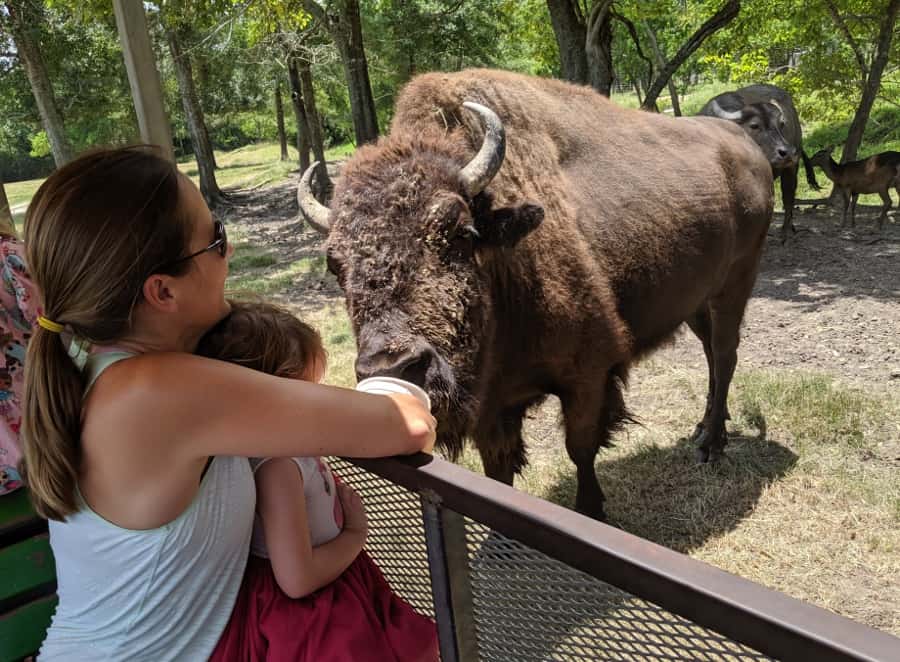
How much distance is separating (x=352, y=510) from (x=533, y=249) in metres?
2.32

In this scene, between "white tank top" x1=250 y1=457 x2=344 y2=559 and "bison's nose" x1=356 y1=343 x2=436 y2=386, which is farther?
"bison's nose" x1=356 y1=343 x2=436 y2=386

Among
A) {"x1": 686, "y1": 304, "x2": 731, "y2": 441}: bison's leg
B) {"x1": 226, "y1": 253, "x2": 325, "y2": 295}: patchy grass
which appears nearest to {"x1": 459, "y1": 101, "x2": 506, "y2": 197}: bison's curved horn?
{"x1": 686, "y1": 304, "x2": 731, "y2": 441}: bison's leg

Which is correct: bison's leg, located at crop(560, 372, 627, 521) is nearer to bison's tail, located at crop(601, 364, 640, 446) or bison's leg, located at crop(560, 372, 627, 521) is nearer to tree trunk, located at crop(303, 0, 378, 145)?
bison's tail, located at crop(601, 364, 640, 446)

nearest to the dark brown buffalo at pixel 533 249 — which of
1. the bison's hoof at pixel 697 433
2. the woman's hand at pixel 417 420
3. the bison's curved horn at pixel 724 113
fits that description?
the bison's hoof at pixel 697 433

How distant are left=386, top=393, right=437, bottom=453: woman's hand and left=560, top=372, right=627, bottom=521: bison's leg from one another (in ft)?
8.62

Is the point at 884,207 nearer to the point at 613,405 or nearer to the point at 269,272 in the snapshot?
the point at 613,405

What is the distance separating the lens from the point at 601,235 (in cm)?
419

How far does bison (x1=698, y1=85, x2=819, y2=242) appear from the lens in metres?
10.8

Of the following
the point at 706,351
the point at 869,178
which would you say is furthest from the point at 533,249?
the point at 869,178

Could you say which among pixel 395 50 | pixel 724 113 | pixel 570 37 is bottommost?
pixel 724 113

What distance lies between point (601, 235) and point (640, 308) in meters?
0.61

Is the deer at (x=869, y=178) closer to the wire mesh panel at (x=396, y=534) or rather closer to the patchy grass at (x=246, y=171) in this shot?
the wire mesh panel at (x=396, y=534)

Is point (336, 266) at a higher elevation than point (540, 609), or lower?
higher

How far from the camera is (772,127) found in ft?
36.4
